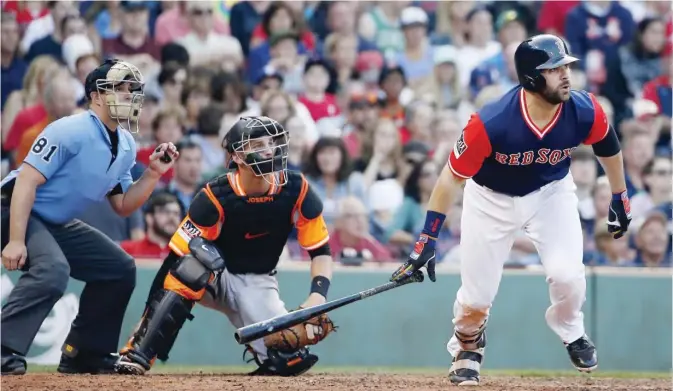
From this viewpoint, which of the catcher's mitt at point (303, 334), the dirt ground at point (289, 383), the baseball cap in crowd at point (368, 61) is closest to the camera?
the dirt ground at point (289, 383)

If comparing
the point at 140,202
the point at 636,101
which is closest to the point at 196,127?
the point at 140,202

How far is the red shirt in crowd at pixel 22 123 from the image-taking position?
11.6m

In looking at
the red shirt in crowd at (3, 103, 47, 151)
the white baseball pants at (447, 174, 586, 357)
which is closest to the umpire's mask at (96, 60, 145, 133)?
→ the white baseball pants at (447, 174, 586, 357)

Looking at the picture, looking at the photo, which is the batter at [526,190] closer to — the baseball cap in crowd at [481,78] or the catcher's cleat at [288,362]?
the catcher's cleat at [288,362]

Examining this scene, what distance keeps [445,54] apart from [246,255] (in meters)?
6.38

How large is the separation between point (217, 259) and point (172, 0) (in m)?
6.22

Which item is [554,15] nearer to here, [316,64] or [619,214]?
[316,64]

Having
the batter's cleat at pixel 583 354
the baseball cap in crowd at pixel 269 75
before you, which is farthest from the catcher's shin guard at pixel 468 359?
the baseball cap in crowd at pixel 269 75

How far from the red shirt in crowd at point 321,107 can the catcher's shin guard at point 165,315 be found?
5274 millimetres

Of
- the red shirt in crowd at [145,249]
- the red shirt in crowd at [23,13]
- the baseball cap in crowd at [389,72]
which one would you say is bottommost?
the red shirt in crowd at [145,249]

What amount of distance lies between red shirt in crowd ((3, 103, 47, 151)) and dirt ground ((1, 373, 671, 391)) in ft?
14.3

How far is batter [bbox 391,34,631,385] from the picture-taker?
7180mm

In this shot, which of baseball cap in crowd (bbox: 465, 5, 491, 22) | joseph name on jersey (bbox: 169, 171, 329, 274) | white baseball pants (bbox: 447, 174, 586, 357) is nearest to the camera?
white baseball pants (bbox: 447, 174, 586, 357)

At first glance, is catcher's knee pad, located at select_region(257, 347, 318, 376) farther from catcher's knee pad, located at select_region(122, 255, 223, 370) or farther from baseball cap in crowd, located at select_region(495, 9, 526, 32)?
baseball cap in crowd, located at select_region(495, 9, 526, 32)
